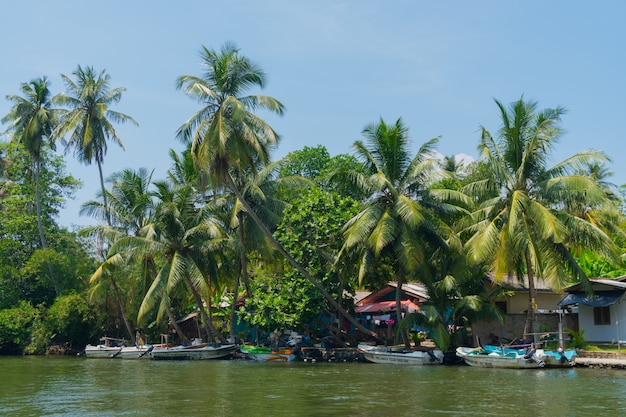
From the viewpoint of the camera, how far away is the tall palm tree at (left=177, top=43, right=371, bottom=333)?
2702 cm

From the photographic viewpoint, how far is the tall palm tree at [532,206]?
74.3ft

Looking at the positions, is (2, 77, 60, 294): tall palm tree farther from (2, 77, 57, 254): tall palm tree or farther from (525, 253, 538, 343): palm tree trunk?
(525, 253, 538, 343): palm tree trunk

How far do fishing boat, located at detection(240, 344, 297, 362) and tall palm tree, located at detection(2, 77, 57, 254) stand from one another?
17983mm

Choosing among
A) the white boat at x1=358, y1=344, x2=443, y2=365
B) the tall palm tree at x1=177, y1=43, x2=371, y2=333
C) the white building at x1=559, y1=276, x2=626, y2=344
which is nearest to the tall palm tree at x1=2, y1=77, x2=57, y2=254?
the tall palm tree at x1=177, y1=43, x2=371, y2=333

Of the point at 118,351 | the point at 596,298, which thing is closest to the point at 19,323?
the point at 118,351

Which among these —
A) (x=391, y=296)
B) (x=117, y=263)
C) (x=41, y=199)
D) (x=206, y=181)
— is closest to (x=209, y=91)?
(x=206, y=181)

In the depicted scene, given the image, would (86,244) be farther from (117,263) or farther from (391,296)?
(391,296)

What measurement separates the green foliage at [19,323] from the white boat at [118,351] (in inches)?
183

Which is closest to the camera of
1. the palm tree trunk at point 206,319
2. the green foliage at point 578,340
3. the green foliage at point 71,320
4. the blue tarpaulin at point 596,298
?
the green foliage at point 578,340

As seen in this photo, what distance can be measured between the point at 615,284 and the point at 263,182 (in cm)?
1617

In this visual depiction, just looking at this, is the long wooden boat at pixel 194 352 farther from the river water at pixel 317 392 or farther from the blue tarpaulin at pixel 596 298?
→ the blue tarpaulin at pixel 596 298

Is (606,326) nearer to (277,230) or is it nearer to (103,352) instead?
(277,230)

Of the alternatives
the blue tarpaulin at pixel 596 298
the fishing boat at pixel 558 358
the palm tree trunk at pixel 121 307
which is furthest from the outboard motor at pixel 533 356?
the palm tree trunk at pixel 121 307

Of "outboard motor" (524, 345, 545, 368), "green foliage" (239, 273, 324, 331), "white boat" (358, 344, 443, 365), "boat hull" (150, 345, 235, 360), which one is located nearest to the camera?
"outboard motor" (524, 345, 545, 368)
